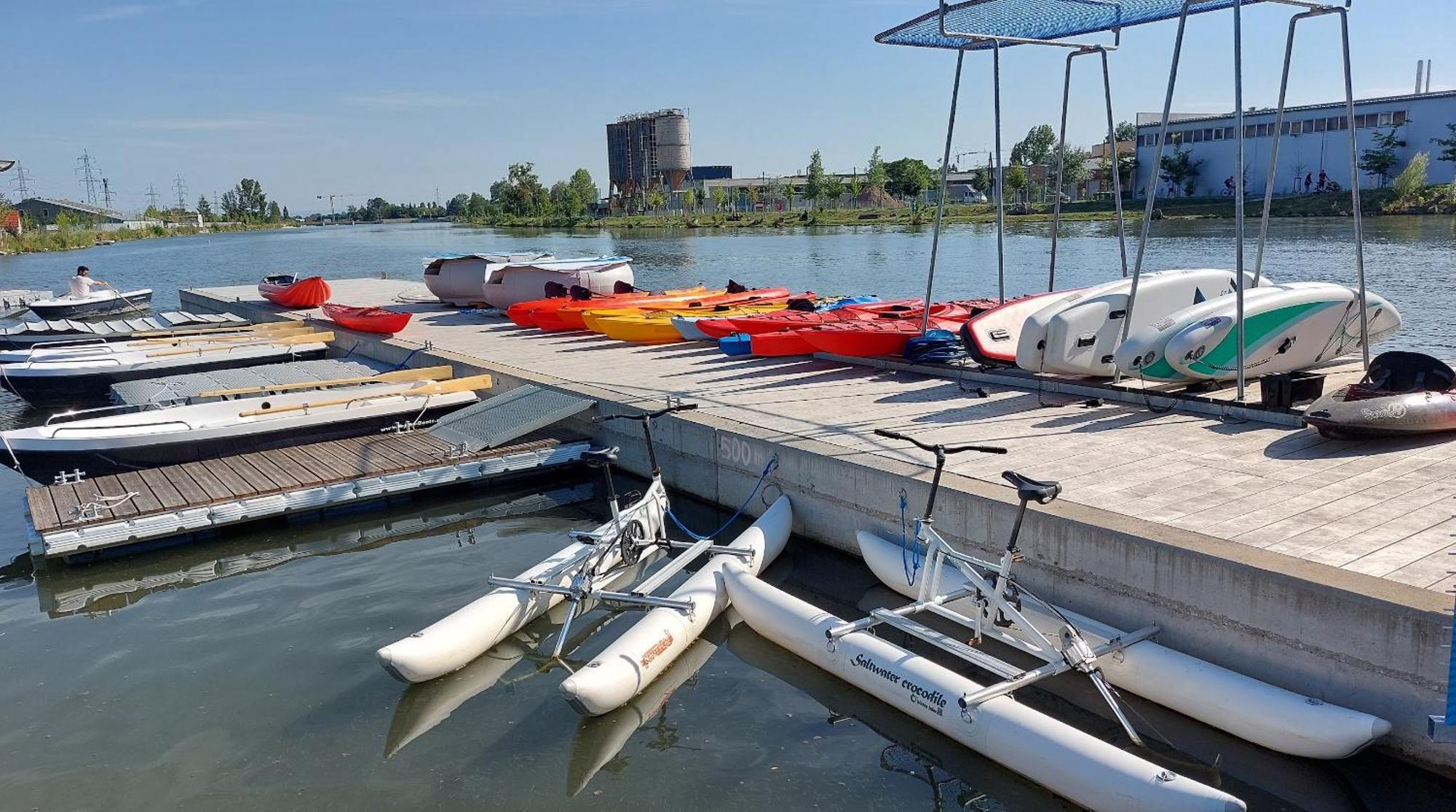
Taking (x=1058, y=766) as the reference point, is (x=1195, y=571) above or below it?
above

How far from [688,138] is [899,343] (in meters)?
156

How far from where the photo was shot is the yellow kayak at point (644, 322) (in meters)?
17.0

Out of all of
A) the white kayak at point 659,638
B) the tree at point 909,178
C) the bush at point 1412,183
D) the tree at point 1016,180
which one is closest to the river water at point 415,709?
the white kayak at point 659,638

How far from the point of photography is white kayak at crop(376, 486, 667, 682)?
7.02 meters

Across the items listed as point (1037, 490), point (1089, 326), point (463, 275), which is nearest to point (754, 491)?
point (1089, 326)

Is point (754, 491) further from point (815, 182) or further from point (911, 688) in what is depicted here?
point (815, 182)

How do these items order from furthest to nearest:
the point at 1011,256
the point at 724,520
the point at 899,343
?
the point at 1011,256
the point at 899,343
the point at 724,520

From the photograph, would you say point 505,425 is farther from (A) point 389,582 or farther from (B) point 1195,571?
(B) point 1195,571

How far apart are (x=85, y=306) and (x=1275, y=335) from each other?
27.8 metres

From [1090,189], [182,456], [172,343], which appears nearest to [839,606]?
[182,456]

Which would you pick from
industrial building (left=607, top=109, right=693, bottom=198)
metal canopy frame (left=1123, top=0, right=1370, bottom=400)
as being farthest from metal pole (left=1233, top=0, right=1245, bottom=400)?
industrial building (left=607, top=109, right=693, bottom=198)

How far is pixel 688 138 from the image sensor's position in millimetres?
163625

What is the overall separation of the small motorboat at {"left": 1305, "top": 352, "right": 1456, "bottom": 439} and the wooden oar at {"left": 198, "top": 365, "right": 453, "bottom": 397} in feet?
36.5

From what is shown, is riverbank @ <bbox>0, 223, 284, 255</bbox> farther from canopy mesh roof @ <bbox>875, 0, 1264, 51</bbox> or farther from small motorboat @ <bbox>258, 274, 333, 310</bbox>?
canopy mesh roof @ <bbox>875, 0, 1264, 51</bbox>
